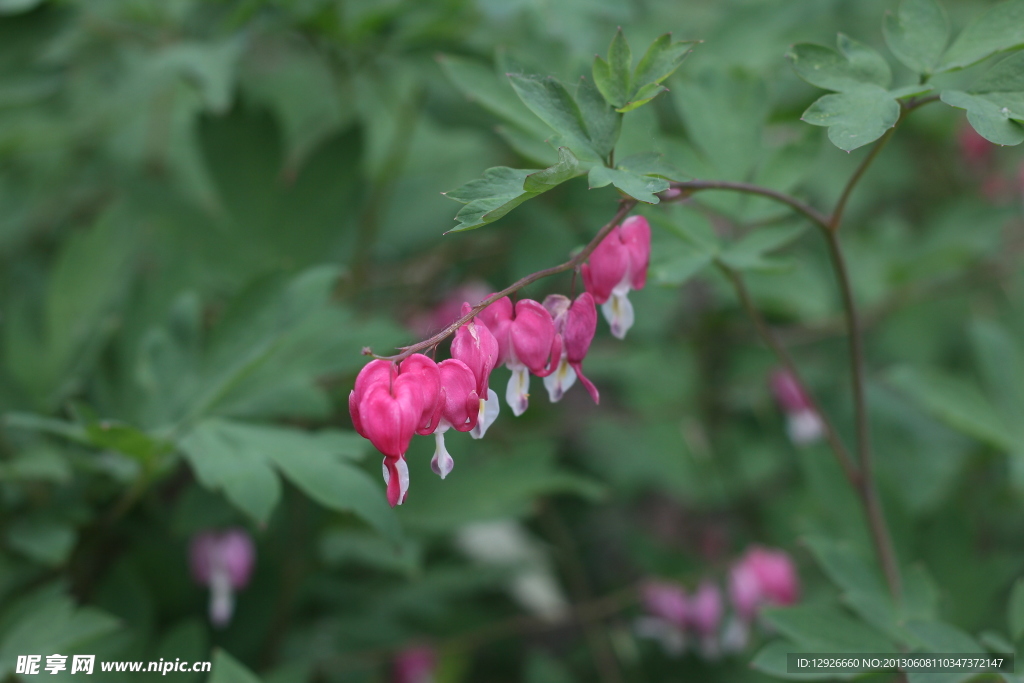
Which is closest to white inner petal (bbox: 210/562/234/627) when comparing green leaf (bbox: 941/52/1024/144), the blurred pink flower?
green leaf (bbox: 941/52/1024/144)

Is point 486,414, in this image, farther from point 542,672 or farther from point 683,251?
point 542,672

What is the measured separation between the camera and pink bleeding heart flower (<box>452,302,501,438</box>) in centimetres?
76

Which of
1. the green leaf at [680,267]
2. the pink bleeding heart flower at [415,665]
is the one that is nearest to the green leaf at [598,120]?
the green leaf at [680,267]

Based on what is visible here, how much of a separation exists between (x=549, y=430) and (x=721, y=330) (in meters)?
0.56

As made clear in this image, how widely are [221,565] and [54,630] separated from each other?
0.36 metres

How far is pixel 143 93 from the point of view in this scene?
5.32 feet

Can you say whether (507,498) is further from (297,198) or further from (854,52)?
(854,52)

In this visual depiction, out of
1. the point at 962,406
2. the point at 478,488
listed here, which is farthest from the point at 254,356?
the point at 962,406

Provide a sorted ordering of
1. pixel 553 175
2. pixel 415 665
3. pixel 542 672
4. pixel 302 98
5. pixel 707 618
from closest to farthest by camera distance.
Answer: pixel 553 175
pixel 542 672
pixel 707 618
pixel 415 665
pixel 302 98

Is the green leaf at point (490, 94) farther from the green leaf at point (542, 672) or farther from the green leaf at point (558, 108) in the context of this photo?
the green leaf at point (542, 672)

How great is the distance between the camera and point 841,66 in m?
0.88

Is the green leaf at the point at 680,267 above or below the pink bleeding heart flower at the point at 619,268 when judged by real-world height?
below

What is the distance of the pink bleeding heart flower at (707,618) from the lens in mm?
1738

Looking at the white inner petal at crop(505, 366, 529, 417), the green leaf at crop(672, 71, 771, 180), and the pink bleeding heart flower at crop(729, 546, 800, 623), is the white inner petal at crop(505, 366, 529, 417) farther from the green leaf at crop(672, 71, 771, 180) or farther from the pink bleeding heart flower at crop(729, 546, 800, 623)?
the pink bleeding heart flower at crop(729, 546, 800, 623)
